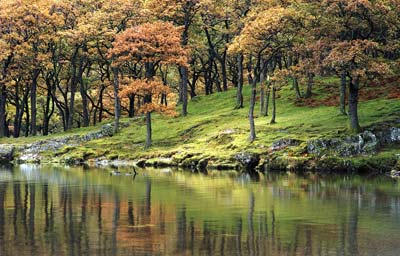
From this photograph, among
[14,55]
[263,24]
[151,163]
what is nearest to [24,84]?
[14,55]

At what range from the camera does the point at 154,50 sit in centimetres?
6175

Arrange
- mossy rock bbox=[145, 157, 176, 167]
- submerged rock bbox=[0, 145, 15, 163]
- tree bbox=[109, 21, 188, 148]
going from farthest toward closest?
submerged rock bbox=[0, 145, 15, 163] → tree bbox=[109, 21, 188, 148] → mossy rock bbox=[145, 157, 176, 167]

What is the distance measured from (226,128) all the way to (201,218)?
39.7 meters

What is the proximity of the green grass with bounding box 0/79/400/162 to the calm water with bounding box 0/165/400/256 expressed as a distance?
16.1 m

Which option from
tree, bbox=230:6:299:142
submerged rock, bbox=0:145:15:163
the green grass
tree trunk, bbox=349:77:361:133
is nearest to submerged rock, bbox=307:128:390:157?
tree trunk, bbox=349:77:361:133

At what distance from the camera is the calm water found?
56.5ft

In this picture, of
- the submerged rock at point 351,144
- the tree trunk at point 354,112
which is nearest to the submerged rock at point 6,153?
the submerged rock at point 351,144

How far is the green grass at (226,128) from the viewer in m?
54.2

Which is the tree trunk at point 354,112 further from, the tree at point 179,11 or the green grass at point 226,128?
the tree at point 179,11

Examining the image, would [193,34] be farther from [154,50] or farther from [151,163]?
[151,163]

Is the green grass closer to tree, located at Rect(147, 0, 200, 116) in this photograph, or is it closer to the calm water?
tree, located at Rect(147, 0, 200, 116)

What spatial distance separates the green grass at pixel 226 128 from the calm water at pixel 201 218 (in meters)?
16.1

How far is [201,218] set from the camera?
74.4ft

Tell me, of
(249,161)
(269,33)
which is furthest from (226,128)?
(269,33)
